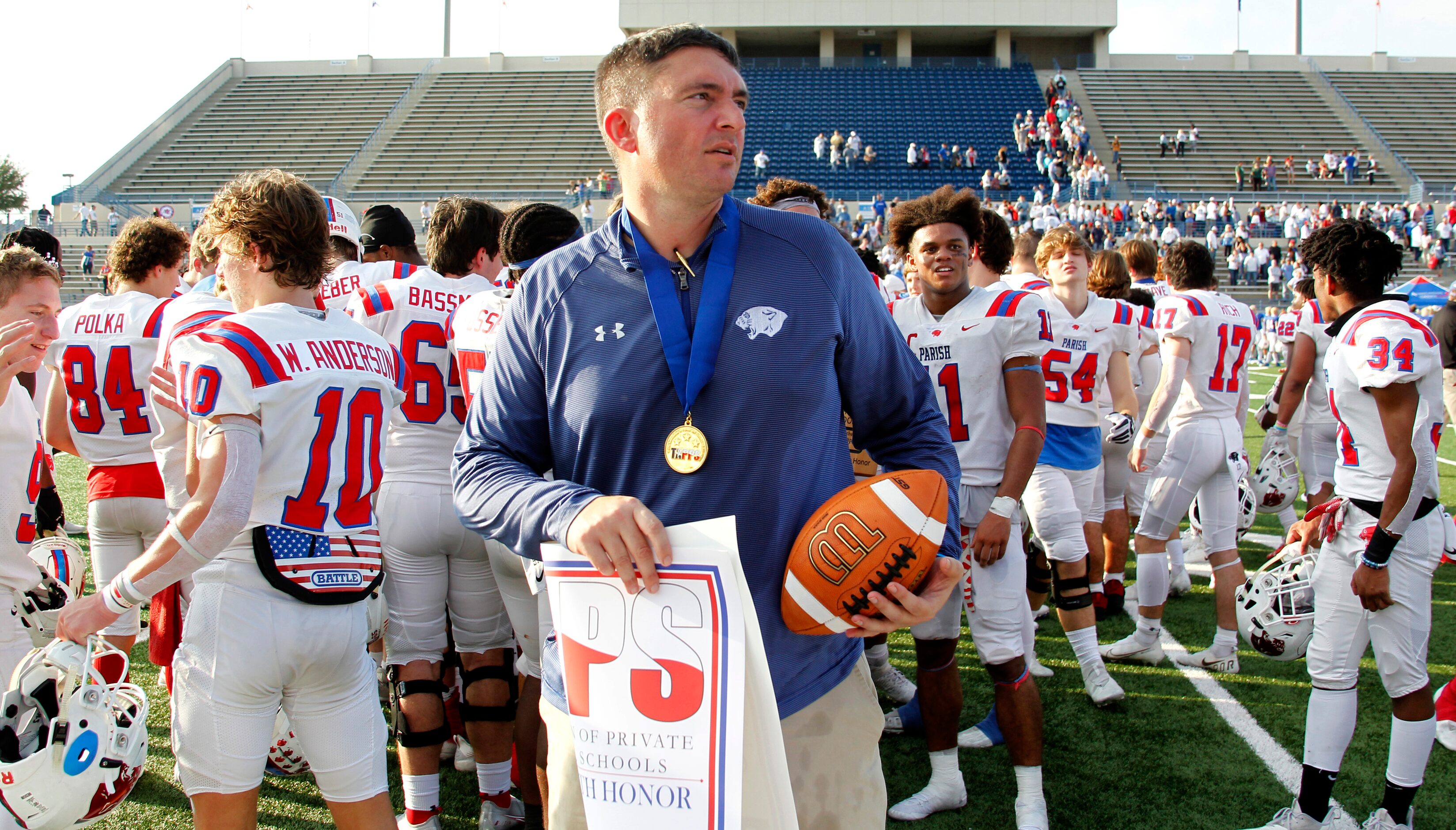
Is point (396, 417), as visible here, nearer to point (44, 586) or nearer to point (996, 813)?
point (44, 586)

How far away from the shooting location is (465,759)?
400 centimetres

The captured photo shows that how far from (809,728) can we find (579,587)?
516 millimetres

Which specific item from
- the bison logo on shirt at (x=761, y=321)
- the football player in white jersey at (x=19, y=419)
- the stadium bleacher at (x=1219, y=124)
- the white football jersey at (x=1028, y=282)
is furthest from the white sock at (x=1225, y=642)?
the stadium bleacher at (x=1219, y=124)

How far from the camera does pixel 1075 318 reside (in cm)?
526

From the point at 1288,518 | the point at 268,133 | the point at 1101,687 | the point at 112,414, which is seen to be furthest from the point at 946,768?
the point at 268,133

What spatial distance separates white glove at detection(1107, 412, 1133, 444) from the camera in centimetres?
581

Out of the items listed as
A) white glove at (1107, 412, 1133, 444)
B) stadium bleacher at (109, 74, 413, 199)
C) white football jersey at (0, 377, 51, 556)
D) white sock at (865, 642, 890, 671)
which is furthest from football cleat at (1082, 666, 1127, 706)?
stadium bleacher at (109, 74, 413, 199)

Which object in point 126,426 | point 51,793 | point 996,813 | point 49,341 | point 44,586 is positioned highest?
point 49,341

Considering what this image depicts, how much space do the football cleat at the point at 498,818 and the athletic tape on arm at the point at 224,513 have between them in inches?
62.0

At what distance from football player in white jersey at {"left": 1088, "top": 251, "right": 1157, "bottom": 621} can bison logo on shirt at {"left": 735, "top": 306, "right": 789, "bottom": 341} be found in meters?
4.47

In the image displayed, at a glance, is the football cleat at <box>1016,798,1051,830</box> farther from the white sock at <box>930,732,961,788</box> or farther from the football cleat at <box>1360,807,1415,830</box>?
the football cleat at <box>1360,807,1415,830</box>

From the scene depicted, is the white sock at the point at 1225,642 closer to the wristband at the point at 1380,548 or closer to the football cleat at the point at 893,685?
the football cleat at the point at 893,685

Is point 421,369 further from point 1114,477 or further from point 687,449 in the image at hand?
point 1114,477

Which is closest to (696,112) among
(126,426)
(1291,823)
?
(1291,823)
